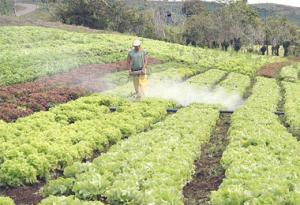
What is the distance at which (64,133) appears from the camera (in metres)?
15.0

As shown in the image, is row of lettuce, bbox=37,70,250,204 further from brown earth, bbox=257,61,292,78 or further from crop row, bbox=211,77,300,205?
brown earth, bbox=257,61,292,78

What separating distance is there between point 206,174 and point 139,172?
280 cm

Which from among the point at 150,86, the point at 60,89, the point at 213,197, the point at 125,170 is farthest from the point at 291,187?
the point at 150,86

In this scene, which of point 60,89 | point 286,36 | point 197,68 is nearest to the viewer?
point 60,89

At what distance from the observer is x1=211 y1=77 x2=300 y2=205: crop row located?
378 inches

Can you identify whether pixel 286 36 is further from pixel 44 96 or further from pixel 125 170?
pixel 125 170

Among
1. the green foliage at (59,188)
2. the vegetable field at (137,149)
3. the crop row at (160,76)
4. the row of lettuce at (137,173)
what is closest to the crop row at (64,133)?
the vegetable field at (137,149)

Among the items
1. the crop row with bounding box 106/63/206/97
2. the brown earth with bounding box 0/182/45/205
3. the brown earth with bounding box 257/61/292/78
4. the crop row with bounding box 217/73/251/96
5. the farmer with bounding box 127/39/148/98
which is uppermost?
the farmer with bounding box 127/39/148/98

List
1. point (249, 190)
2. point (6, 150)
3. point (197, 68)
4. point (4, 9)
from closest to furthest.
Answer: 1. point (249, 190)
2. point (6, 150)
3. point (197, 68)
4. point (4, 9)

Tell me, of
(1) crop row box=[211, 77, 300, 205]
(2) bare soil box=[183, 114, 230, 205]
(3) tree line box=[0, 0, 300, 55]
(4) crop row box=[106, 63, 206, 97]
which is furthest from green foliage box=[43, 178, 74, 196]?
(3) tree line box=[0, 0, 300, 55]

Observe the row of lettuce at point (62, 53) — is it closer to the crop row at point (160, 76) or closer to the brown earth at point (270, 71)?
the brown earth at point (270, 71)

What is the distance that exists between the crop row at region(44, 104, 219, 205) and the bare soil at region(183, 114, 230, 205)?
0.28 metres

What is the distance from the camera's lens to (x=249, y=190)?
32.5 ft

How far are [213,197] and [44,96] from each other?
13805 mm
